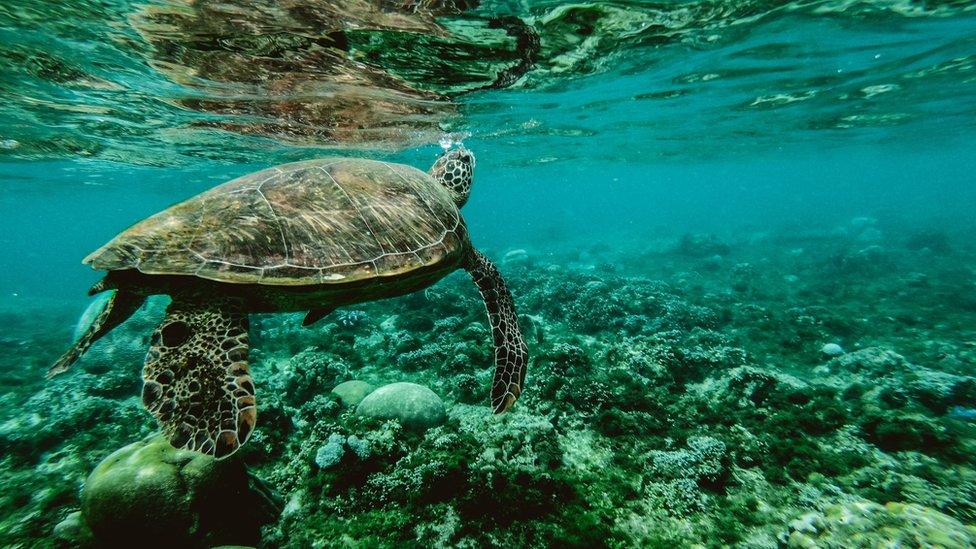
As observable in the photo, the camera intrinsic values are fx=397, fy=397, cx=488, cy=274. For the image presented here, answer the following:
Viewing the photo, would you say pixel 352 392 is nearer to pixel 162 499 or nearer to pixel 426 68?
pixel 162 499

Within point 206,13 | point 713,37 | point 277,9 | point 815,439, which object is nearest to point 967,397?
point 815,439

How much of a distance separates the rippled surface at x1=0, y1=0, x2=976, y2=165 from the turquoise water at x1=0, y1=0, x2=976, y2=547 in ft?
0.30

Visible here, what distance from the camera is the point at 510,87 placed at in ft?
39.0

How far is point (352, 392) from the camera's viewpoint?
23.3ft

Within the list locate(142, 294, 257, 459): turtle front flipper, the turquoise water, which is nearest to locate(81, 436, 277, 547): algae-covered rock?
the turquoise water

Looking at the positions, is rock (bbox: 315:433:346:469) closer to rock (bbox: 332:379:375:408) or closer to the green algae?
the green algae

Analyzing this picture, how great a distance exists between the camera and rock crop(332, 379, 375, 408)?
274 inches

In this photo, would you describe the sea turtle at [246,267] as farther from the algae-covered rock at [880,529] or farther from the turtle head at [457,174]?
the algae-covered rock at [880,529]

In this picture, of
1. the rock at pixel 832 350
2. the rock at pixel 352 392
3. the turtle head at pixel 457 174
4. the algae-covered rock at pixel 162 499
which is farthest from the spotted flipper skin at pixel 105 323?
the rock at pixel 832 350

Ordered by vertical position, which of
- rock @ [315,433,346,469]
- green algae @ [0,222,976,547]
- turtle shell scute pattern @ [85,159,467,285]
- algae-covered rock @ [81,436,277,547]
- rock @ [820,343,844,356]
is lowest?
rock @ [820,343,844,356]

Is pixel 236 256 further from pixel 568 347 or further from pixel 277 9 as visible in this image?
pixel 568 347

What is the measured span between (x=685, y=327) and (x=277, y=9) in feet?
38.9

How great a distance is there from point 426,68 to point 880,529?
10517 millimetres

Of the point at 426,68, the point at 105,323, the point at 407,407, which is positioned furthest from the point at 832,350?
the point at 105,323
